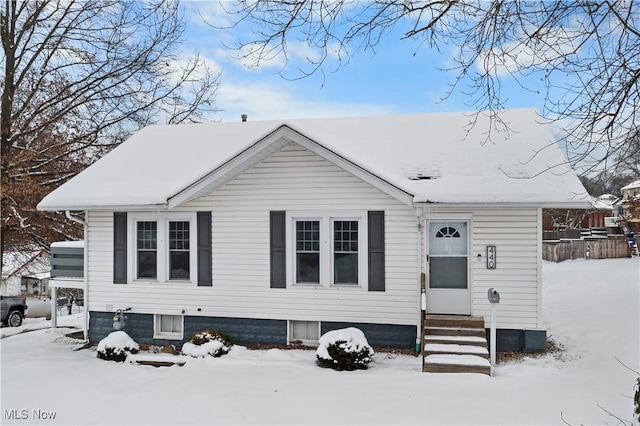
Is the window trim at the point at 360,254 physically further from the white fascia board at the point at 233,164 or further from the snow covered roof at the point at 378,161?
the white fascia board at the point at 233,164

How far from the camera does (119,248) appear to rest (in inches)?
406

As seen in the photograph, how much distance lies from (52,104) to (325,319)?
12265 millimetres

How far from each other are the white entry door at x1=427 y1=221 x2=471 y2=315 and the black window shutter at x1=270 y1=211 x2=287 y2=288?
309cm

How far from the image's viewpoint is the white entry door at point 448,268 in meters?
8.92

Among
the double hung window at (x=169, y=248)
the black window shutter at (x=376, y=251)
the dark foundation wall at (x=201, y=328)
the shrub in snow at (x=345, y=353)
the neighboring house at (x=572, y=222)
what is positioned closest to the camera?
the shrub in snow at (x=345, y=353)

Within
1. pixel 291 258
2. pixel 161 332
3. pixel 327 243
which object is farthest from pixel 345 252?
pixel 161 332

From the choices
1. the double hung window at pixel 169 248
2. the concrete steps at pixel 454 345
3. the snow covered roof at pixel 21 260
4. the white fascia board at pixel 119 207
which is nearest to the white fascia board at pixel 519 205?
the concrete steps at pixel 454 345

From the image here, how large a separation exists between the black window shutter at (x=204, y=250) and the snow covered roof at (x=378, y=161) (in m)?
0.65

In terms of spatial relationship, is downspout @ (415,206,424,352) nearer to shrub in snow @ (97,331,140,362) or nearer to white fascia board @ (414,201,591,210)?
white fascia board @ (414,201,591,210)

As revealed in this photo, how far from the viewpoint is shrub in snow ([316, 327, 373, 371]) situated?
25.9ft

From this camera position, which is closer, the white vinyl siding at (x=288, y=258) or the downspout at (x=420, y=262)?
the downspout at (x=420, y=262)

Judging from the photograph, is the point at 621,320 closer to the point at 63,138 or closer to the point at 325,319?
the point at 325,319

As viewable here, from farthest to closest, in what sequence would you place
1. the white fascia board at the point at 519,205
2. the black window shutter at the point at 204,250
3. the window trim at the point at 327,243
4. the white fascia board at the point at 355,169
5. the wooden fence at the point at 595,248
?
the wooden fence at the point at 595,248, the black window shutter at the point at 204,250, the window trim at the point at 327,243, the white fascia board at the point at 355,169, the white fascia board at the point at 519,205

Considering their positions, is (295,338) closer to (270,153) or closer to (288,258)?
(288,258)
